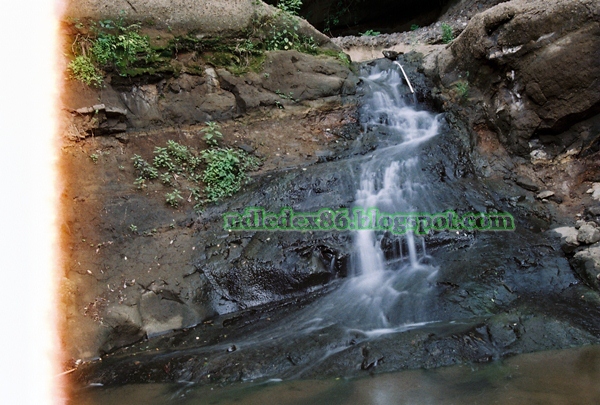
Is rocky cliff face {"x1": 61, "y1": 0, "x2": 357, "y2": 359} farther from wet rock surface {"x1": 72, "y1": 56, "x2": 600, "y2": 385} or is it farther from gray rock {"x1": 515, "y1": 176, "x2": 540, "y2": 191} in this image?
gray rock {"x1": 515, "y1": 176, "x2": 540, "y2": 191}

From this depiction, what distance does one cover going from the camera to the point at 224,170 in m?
7.02

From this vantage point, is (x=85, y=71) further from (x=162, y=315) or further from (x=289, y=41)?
(x=162, y=315)

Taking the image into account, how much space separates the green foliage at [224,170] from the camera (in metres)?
6.79

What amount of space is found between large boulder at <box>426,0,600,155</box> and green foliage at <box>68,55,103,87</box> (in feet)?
23.3

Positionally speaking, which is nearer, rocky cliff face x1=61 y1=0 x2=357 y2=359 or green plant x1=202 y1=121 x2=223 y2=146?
rocky cliff face x1=61 y1=0 x2=357 y2=359

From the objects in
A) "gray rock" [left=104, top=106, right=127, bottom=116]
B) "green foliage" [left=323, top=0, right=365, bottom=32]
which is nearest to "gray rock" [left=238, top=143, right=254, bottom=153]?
"gray rock" [left=104, top=106, right=127, bottom=116]

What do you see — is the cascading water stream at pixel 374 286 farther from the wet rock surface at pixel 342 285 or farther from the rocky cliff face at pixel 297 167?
the rocky cliff face at pixel 297 167

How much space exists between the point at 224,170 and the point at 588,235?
5.68 meters

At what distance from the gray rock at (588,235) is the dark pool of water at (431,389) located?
2.07m

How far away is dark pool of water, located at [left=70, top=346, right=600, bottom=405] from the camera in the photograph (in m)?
3.04

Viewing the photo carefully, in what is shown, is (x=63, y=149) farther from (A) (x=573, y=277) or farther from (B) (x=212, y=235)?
(A) (x=573, y=277)

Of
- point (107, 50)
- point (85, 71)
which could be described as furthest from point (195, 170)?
point (107, 50)

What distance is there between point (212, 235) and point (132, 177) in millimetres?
1752

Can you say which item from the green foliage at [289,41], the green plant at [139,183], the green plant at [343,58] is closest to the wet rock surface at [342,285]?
the green plant at [139,183]
